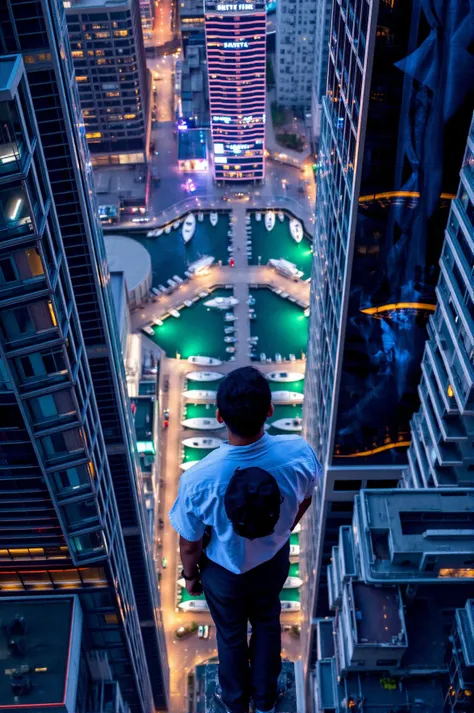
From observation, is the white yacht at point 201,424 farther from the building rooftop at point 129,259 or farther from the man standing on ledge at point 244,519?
the man standing on ledge at point 244,519

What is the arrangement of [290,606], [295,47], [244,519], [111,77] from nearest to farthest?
[244,519]
[290,606]
[111,77]
[295,47]

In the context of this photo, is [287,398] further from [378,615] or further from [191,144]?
[378,615]

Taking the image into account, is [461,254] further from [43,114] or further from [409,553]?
[43,114]

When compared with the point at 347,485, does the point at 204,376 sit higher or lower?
lower

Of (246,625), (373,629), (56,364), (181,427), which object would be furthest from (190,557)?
(181,427)

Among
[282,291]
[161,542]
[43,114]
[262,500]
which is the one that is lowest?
[161,542]

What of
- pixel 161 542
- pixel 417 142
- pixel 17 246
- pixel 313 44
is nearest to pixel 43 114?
pixel 17 246
